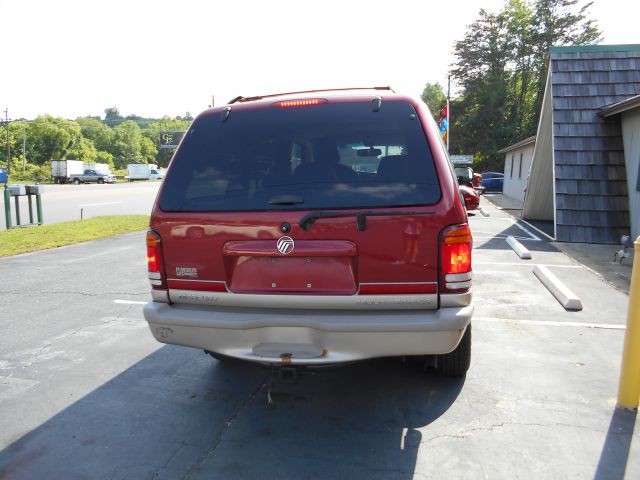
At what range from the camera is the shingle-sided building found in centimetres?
1047

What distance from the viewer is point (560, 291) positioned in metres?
6.01

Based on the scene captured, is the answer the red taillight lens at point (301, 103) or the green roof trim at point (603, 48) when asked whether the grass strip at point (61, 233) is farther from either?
the green roof trim at point (603, 48)

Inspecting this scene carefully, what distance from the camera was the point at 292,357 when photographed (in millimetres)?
2828

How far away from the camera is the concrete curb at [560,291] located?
5.61 meters

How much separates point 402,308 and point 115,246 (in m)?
9.22

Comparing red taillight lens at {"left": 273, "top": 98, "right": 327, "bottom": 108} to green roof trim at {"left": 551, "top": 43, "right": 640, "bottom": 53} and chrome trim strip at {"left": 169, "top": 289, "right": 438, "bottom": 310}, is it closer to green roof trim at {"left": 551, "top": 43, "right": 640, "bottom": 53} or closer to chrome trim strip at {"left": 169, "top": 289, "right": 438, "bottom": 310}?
chrome trim strip at {"left": 169, "top": 289, "right": 438, "bottom": 310}

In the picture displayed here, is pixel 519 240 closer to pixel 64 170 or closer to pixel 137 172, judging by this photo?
pixel 64 170

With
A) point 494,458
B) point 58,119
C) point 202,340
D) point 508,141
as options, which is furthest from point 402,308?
point 58,119

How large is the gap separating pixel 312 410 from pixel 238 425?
1.65 ft

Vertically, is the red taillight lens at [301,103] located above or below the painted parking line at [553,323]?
above

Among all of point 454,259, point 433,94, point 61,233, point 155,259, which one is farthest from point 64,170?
point 433,94

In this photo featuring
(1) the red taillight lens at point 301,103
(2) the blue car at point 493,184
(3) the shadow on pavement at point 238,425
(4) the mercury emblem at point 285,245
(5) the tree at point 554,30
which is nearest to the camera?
(3) the shadow on pavement at point 238,425

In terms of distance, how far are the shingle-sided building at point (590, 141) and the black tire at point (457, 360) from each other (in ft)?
26.4

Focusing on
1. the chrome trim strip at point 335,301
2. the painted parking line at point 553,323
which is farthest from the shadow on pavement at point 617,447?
the painted parking line at point 553,323
